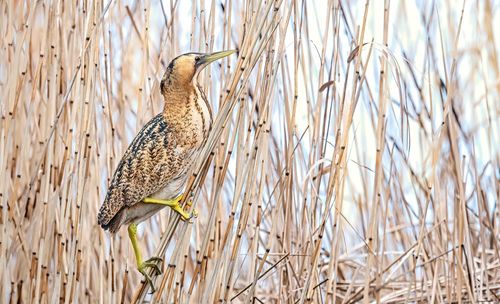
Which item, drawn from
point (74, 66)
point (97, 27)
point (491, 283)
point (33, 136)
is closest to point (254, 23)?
point (97, 27)

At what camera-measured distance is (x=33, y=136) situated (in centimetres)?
171

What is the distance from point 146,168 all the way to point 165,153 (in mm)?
37

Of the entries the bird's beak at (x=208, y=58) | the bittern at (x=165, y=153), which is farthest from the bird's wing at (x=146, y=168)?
the bird's beak at (x=208, y=58)

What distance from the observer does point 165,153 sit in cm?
121

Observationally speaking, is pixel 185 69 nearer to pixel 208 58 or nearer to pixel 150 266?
pixel 208 58

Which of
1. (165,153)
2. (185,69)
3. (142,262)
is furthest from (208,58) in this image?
(142,262)

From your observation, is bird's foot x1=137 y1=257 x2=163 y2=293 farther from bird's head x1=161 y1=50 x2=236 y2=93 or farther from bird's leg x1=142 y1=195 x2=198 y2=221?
bird's head x1=161 y1=50 x2=236 y2=93

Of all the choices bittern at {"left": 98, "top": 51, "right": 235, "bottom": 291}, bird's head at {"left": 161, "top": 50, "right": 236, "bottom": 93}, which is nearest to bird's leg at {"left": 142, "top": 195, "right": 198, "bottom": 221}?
bittern at {"left": 98, "top": 51, "right": 235, "bottom": 291}

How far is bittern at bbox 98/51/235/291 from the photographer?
1.19m

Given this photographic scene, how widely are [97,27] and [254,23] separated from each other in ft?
1.16

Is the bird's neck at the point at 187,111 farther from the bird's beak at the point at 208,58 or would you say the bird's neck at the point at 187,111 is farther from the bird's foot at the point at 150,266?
the bird's foot at the point at 150,266

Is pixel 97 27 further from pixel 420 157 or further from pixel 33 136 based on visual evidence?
pixel 420 157

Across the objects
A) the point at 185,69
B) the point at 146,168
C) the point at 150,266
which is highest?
the point at 185,69

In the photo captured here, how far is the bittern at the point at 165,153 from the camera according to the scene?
3.90 feet
